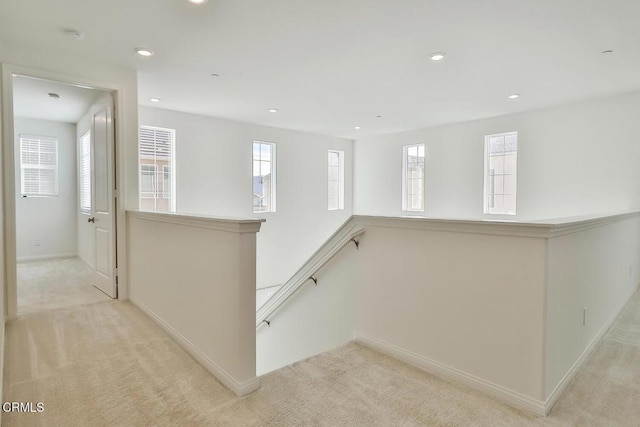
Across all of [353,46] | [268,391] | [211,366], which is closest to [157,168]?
[353,46]

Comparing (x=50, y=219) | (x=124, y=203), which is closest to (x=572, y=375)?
(x=124, y=203)

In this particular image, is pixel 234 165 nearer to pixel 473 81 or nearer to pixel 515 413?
pixel 473 81

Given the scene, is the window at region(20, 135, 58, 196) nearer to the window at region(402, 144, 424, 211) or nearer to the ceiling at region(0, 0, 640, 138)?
the ceiling at region(0, 0, 640, 138)

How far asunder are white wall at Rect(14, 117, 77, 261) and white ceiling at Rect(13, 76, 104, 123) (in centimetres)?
22

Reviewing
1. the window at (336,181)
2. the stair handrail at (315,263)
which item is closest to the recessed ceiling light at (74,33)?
the stair handrail at (315,263)

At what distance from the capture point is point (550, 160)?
17.5ft

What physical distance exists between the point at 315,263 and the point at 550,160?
4.18 metres

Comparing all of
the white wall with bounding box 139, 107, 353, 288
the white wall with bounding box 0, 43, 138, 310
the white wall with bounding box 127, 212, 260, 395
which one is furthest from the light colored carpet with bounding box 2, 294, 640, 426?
the white wall with bounding box 139, 107, 353, 288

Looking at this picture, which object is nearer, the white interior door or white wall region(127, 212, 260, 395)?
white wall region(127, 212, 260, 395)

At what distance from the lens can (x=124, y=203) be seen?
12.2ft

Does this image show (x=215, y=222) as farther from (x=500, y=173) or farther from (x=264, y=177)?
(x=500, y=173)

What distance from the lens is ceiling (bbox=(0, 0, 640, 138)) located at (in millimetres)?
2580

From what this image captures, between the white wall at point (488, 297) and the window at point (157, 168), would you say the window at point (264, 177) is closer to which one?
the window at point (157, 168)

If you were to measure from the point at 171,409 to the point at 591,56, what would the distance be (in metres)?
4.55
